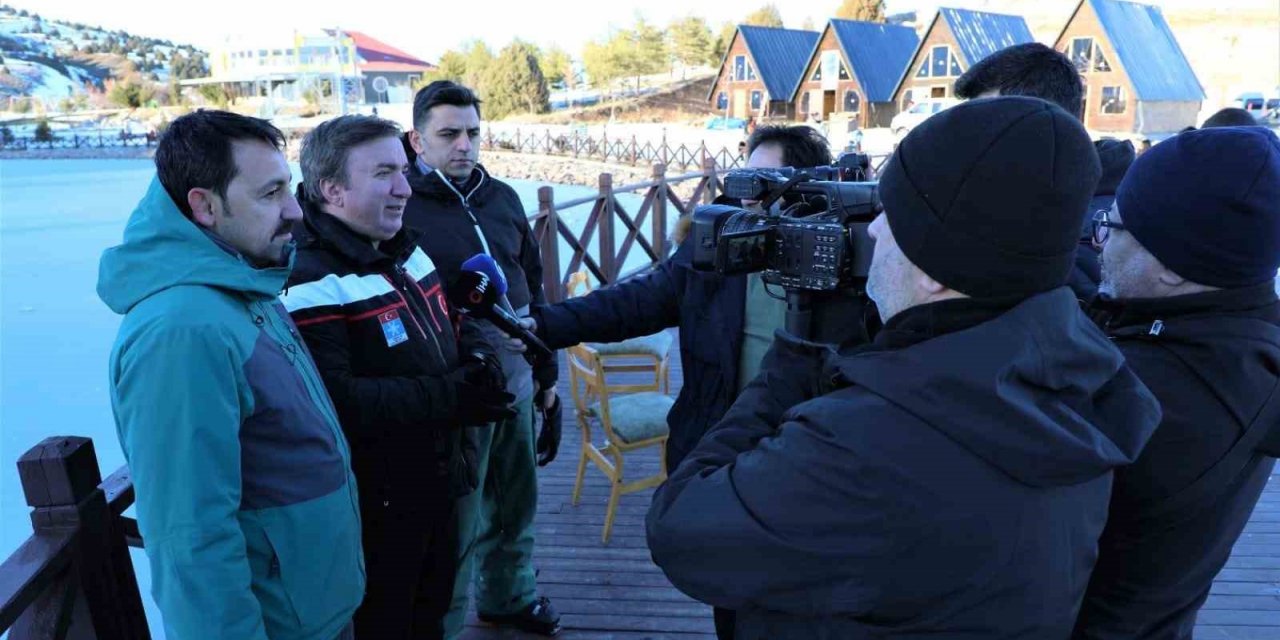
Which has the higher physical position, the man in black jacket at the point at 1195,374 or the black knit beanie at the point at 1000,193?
the black knit beanie at the point at 1000,193

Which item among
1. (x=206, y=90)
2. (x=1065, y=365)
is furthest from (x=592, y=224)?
(x=206, y=90)

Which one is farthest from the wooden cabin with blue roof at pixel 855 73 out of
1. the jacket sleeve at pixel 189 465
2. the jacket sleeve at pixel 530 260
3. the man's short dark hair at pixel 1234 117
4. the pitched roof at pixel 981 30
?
the jacket sleeve at pixel 189 465

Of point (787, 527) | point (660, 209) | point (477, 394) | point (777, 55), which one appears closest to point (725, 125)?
point (777, 55)

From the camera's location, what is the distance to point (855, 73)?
3200 cm

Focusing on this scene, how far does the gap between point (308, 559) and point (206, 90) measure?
199 ft

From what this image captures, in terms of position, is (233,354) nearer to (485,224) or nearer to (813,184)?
(813,184)

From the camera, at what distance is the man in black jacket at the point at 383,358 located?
153 cm

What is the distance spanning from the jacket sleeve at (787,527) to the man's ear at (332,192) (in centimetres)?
113

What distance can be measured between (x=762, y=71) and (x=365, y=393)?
35.7 metres

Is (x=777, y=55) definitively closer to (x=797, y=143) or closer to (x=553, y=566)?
(x=553, y=566)

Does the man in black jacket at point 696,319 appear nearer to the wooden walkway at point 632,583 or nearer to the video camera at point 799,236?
the video camera at point 799,236

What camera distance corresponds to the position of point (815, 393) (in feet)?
2.86

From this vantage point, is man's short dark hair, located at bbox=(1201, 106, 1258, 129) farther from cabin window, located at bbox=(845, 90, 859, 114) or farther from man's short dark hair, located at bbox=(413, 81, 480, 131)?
cabin window, located at bbox=(845, 90, 859, 114)

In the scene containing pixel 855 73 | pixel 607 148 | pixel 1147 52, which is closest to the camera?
pixel 607 148
